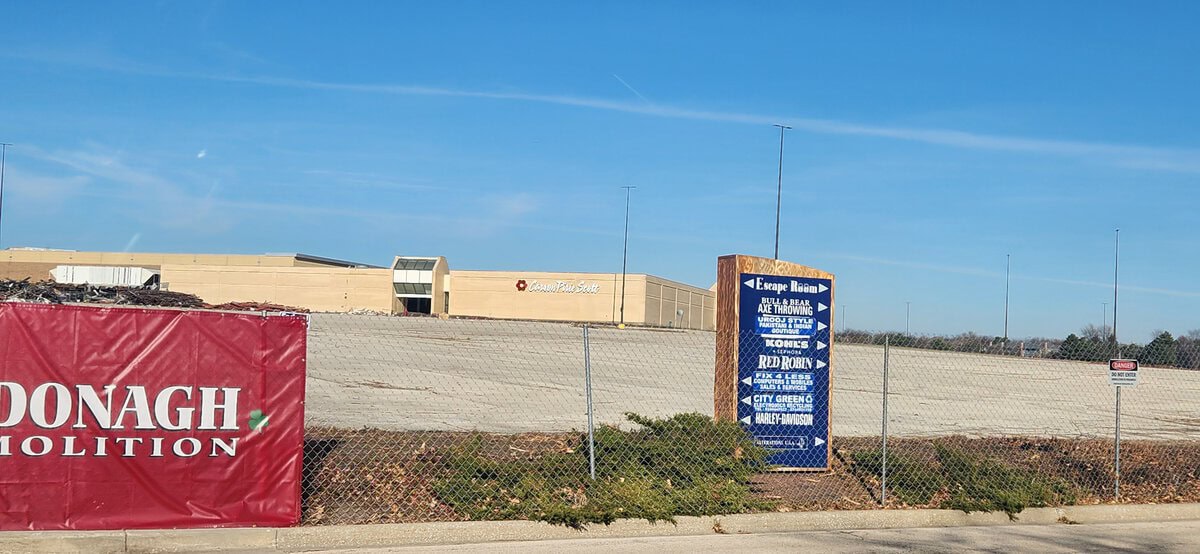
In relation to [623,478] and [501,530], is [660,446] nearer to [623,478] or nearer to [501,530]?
[623,478]

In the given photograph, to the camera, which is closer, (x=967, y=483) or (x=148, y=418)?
(x=148, y=418)

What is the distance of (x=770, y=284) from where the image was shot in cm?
1142

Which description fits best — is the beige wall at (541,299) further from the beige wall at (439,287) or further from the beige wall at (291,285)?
the beige wall at (291,285)

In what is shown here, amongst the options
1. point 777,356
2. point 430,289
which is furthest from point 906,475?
point 430,289

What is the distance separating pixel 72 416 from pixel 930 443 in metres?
9.94

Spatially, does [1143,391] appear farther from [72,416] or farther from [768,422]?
[72,416]

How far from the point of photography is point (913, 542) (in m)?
9.53

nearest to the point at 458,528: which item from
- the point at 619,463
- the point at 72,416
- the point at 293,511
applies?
the point at 293,511

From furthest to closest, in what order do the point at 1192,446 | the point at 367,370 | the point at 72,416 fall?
the point at 367,370 → the point at 1192,446 → the point at 72,416

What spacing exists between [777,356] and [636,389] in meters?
10.2

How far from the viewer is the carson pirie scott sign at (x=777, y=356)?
1124 centimetres

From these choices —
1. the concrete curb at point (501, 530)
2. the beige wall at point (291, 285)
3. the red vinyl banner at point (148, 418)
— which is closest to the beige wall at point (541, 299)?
the beige wall at point (291, 285)

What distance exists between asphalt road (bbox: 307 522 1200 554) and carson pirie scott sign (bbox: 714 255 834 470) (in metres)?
1.62

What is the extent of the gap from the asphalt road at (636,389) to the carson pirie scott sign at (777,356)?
4.12 meters
